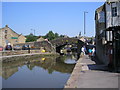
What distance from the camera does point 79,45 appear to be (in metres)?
53.6

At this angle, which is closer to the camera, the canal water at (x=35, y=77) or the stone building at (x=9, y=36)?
the canal water at (x=35, y=77)

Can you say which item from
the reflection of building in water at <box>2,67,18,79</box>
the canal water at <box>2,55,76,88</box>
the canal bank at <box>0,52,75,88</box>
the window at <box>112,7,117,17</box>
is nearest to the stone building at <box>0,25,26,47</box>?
the canal bank at <box>0,52,75,88</box>

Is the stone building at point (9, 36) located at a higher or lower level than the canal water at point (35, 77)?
higher

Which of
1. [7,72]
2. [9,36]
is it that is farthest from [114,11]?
[9,36]

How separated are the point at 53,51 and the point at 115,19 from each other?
29.7m

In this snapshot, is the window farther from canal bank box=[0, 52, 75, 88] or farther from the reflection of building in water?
the reflection of building in water

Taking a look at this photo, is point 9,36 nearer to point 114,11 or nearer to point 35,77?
point 114,11

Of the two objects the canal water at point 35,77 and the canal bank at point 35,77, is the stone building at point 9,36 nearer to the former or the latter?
the canal bank at point 35,77

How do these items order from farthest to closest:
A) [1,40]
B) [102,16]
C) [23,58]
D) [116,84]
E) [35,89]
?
1. [1,40]
2. [23,58]
3. [102,16]
4. [35,89]
5. [116,84]

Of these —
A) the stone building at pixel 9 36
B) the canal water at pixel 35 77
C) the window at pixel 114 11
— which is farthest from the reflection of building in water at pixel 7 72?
the stone building at pixel 9 36

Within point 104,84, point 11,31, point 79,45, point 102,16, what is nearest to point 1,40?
point 11,31

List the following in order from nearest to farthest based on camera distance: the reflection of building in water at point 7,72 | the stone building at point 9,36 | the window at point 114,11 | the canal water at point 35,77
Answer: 1. the canal water at point 35,77
2. the reflection of building in water at point 7,72
3. the window at point 114,11
4. the stone building at point 9,36

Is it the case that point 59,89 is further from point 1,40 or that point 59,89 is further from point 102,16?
point 1,40

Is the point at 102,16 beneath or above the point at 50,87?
above
